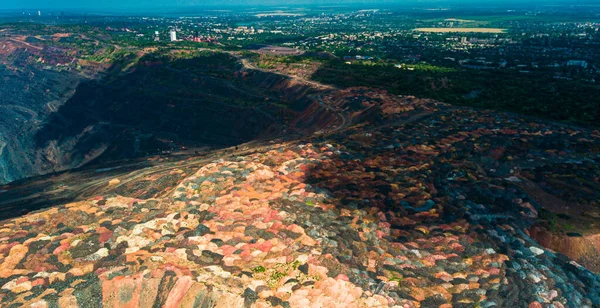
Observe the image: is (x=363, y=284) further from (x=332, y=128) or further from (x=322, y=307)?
(x=332, y=128)

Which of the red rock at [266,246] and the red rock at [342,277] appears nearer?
the red rock at [342,277]

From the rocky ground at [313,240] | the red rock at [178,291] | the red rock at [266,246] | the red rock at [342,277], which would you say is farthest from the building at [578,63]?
the red rock at [178,291]

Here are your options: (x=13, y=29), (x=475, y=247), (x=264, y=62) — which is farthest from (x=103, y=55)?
(x=475, y=247)

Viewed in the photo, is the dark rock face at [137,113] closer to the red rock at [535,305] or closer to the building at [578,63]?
the red rock at [535,305]

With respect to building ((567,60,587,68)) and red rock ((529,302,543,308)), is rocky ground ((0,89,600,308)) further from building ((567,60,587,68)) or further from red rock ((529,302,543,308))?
building ((567,60,587,68))

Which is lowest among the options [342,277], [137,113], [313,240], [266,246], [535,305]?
[137,113]

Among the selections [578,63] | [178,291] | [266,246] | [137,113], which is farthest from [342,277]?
[578,63]

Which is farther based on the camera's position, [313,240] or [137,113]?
[137,113]

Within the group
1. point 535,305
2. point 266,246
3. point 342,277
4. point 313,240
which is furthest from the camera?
point 313,240

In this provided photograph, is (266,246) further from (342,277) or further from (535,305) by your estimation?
(535,305)
